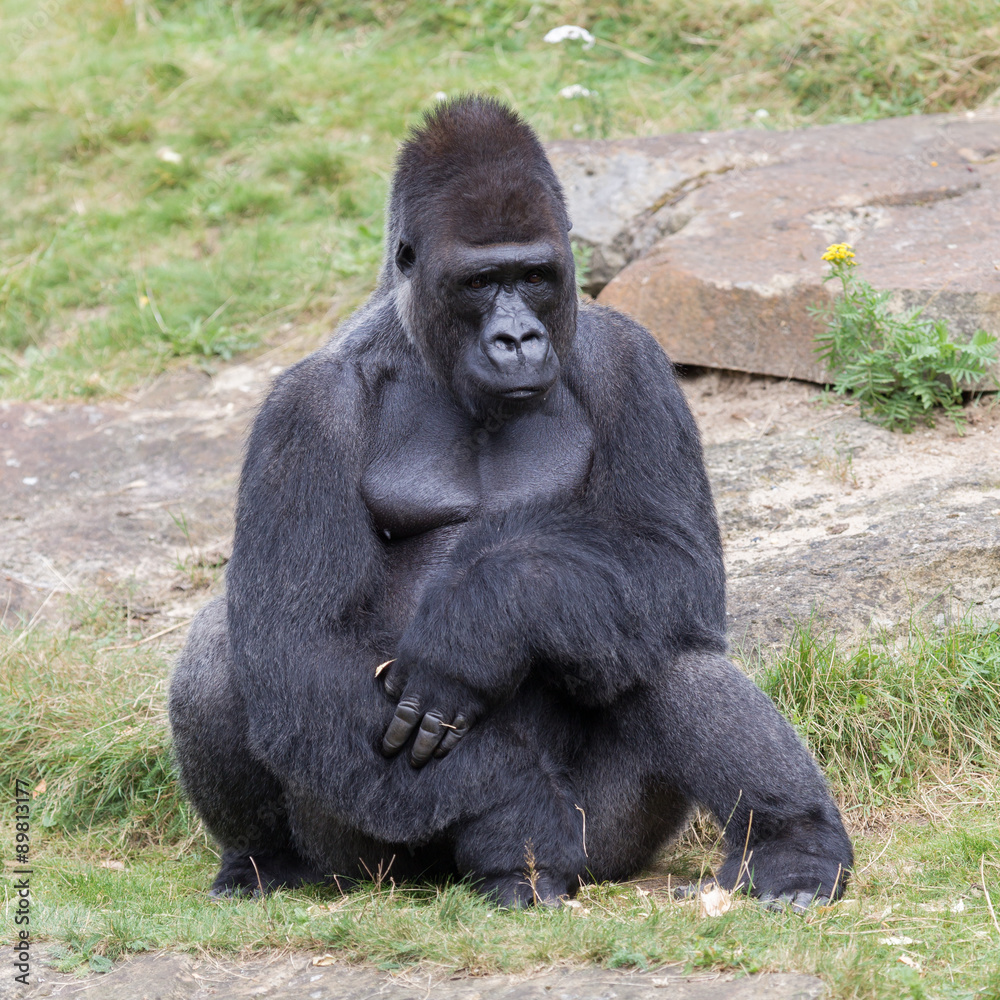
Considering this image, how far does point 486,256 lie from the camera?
3.28m

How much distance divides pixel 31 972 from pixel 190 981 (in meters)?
0.37

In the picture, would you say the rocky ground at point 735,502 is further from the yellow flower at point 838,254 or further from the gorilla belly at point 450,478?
the gorilla belly at point 450,478

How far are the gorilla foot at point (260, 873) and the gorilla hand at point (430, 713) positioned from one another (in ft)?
2.44

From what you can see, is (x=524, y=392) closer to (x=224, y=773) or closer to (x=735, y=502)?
(x=224, y=773)

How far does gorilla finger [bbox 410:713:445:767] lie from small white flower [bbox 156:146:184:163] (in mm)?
6707

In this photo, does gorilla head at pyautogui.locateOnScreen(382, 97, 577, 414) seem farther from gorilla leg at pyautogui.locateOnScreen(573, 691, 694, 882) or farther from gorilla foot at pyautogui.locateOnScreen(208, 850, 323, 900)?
gorilla foot at pyautogui.locateOnScreen(208, 850, 323, 900)

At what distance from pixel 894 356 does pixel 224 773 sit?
326 cm

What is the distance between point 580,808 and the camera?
351cm

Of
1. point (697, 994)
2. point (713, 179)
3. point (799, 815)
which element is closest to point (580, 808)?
point (799, 815)

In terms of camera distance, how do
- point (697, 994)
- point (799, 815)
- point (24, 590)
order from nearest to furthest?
point (697, 994)
point (799, 815)
point (24, 590)

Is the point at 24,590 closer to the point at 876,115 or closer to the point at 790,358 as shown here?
the point at 790,358

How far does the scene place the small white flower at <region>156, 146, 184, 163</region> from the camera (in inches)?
357

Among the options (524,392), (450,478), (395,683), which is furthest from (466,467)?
(395,683)

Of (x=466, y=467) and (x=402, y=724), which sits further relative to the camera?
(x=466, y=467)
